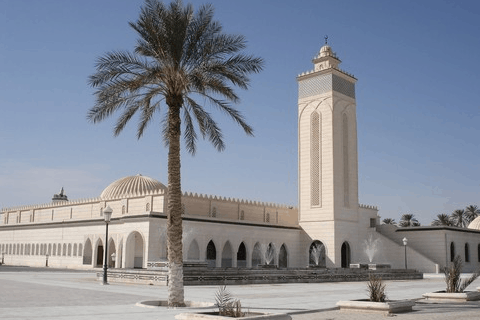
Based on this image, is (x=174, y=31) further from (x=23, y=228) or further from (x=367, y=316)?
(x=23, y=228)

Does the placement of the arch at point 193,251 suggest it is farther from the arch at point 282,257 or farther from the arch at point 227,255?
the arch at point 282,257

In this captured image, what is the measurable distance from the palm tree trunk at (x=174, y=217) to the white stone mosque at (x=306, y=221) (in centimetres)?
2640

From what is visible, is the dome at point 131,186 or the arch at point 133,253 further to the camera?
the dome at point 131,186

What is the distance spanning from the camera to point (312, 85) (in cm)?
4816

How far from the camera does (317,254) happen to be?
151ft

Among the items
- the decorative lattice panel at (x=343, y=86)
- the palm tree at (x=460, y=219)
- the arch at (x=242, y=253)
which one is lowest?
the arch at (x=242, y=253)

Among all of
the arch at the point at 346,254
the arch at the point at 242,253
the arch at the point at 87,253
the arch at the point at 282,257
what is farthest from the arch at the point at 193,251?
the arch at the point at 346,254

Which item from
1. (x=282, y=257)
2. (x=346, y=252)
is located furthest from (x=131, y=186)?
(x=346, y=252)

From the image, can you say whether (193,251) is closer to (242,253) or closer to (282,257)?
(242,253)

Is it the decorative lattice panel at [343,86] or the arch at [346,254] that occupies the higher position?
the decorative lattice panel at [343,86]

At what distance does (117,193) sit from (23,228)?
1170 cm

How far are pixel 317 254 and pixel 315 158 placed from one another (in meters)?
8.62

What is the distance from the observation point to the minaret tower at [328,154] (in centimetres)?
4484

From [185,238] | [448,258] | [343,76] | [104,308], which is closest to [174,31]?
[104,308]
